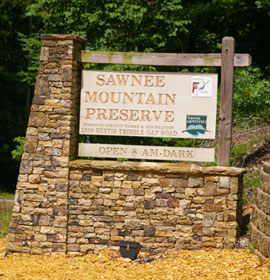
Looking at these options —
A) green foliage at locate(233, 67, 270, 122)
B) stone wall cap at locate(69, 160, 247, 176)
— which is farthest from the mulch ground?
green foliage at locate(233, 67, 270, 122)

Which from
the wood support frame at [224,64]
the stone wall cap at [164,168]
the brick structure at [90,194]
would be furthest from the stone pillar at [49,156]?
the wood support frame at [224,64]

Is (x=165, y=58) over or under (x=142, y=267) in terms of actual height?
over

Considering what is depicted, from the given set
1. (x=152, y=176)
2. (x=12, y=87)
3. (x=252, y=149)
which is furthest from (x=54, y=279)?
(x=12, y=87)

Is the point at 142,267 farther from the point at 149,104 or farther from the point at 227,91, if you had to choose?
the point at 227,91

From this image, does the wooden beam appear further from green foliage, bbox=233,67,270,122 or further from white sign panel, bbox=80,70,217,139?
green foliage, bbox=233,67,270,122

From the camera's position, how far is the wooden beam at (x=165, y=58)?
22.2 ft

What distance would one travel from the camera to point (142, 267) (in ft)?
20.8

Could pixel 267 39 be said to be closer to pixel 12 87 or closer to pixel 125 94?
pixel 125 94

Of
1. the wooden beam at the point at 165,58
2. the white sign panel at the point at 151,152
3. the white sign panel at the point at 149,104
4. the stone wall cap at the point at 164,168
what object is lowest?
the stone wall cap at the point at 164,168

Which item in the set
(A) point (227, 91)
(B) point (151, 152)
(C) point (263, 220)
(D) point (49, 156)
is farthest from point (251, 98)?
(D) point (49, 156)

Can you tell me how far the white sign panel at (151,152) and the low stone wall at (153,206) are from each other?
0.16 meters

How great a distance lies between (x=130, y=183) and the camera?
6.80m

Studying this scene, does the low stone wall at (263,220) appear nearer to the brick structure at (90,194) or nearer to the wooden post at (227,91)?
the brick structure at (90,194)

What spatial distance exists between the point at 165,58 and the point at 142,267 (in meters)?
2.94
